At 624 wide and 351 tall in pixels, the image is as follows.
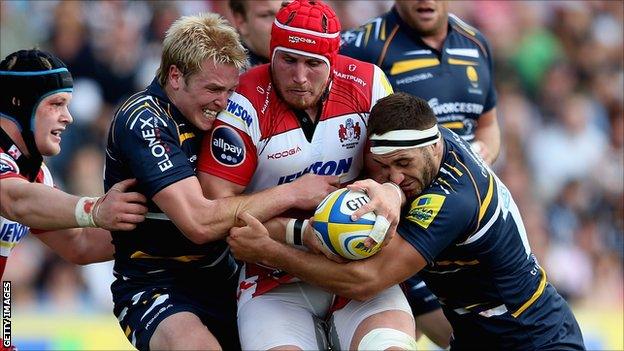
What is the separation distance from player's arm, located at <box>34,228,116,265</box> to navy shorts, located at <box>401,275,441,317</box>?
234cm

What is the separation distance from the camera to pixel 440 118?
8.48 meters

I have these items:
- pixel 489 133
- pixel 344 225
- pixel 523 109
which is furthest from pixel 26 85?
pixel 523 109

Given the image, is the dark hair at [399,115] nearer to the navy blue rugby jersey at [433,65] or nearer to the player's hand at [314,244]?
the player's hand at [314,244]

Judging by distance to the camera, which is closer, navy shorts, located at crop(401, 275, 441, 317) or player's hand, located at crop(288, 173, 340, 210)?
player's hand, located at crop(288, 173, 340, 210)

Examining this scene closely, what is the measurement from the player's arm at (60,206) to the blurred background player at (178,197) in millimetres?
142

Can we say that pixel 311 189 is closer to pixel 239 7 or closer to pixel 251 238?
pixel 251 238

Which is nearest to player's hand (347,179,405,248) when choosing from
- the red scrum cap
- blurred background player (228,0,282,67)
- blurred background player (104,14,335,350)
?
blurred background player (104,14,335,350)

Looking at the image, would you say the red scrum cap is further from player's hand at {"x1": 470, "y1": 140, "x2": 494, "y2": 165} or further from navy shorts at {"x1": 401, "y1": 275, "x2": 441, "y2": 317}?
navy shorts at {"x1": 401, "y1": 275, "x2": 441, "y2": 317}

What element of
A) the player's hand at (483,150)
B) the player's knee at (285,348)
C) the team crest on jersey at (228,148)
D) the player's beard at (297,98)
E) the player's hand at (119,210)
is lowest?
the player's knee at (285,348)

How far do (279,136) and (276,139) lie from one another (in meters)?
0.03

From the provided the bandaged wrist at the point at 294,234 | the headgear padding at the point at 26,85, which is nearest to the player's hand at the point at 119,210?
the headgear padding at the point at 26,85

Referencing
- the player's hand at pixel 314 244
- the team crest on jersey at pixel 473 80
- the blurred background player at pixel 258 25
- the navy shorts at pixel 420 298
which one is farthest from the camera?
the team crest on jersey at pixel 473 80

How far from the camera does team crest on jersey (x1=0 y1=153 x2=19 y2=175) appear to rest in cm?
664

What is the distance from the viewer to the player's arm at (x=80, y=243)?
7.56m
